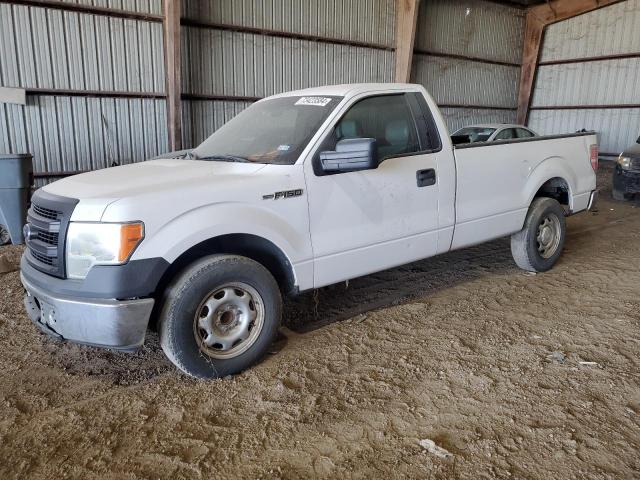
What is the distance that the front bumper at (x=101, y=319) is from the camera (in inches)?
117

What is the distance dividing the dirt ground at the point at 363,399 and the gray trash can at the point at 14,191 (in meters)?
2.35

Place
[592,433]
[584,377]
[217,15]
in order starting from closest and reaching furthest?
[592,433]
[584,377]
[217,15]

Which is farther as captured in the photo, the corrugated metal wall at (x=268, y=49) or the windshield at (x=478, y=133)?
the windshield at (x=478, y=133)

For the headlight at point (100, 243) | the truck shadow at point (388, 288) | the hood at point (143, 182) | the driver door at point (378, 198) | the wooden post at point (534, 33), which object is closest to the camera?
the headlight at point (100, 243)

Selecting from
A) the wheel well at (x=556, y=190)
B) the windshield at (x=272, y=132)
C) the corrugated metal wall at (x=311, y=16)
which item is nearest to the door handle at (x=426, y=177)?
the windshield at (x=272, y=132)

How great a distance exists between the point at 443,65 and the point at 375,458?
46.7 ft

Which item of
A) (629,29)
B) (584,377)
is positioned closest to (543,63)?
(629,29)

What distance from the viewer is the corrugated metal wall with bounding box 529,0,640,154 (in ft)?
49.6

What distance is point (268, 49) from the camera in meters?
11.3

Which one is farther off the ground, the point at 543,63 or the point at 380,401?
the point at 543,63

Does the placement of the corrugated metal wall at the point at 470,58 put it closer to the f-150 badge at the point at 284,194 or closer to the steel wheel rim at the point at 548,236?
the steel wheel rim at the point at 548,236

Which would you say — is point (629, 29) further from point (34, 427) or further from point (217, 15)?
point (34, 427)

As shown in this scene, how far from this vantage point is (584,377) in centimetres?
350

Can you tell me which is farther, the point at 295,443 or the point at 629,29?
the point at 629,29
